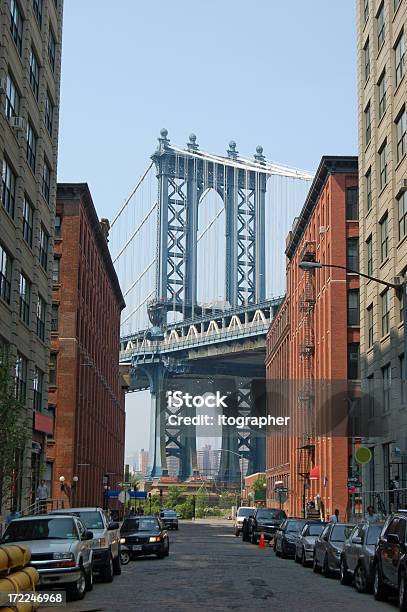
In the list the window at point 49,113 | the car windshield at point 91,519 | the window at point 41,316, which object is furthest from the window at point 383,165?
the car windshield at point 91,519

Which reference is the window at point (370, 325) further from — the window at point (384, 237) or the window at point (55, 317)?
the window at point (55, 317)

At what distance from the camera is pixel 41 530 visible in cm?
2070

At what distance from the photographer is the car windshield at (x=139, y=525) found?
113 ft

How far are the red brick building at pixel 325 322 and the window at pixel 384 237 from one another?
60.0 feet

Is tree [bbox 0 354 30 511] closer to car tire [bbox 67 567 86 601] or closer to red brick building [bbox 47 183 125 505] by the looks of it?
car tire [bbox 67 567 86 601]

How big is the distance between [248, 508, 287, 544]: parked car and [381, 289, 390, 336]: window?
11607 mm

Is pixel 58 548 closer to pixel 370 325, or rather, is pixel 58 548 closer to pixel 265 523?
pixel 370 325

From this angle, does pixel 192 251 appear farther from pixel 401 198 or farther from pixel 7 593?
pixel 7 593

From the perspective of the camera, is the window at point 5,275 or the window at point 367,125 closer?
the window at point 5,275

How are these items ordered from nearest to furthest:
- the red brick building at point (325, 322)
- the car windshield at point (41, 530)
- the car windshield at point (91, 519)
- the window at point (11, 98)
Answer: the car windshield at point (41, 530), the car windshield at point (91, 519), the window at point (11, 98), the red brick building at point (325, 322)

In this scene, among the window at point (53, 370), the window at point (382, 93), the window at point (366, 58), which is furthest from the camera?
the window at point (53, 370)

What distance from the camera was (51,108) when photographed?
50406mm

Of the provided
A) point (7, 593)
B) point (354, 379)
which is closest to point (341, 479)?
point (354, 379)

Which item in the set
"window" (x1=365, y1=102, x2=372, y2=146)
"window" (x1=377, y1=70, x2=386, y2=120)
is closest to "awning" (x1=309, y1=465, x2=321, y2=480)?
"window" (x1=365, y1=102, x2=372, y2=146)
